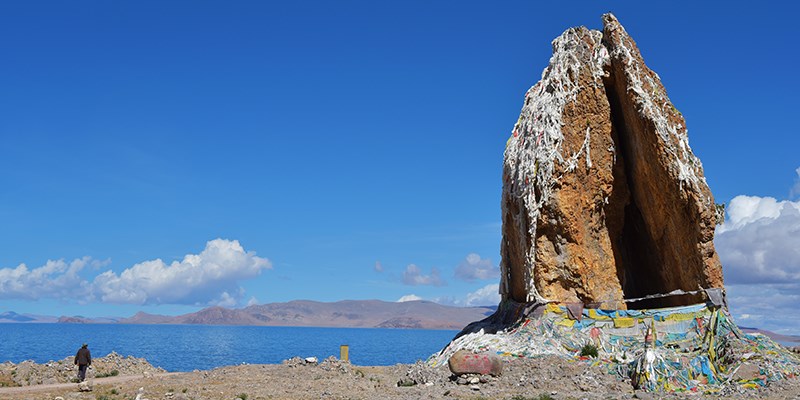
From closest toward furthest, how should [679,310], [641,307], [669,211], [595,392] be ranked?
1. [595,392]
2. [679,310]
3. [669,211]
4. [641,307]

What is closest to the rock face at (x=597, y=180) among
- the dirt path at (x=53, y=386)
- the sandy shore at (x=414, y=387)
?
the sandy shore at (x=414, y=387)

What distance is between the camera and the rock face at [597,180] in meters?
20.2

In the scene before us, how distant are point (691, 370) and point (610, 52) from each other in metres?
9.30

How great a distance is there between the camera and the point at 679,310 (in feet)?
63.6

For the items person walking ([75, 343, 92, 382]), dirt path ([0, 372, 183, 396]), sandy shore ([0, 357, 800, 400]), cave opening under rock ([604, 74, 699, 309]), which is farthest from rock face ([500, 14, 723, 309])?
person walking ([75, 343, 92, 382])

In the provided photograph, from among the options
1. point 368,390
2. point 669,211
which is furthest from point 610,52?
point 368,390

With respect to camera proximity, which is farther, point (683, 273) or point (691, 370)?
point (683, 273)

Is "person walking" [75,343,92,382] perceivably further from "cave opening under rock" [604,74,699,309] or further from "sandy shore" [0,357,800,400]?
"cave opening under rock" [604,74,699,309]

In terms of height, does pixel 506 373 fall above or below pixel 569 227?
below

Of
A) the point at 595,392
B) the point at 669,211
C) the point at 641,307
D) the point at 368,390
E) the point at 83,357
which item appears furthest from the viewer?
the point at 641,307

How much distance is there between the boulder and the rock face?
8.83 ft

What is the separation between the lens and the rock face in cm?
Answer: 2016

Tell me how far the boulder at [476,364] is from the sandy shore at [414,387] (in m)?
0.21

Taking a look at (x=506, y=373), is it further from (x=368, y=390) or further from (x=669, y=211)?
(x=669, y=211)
